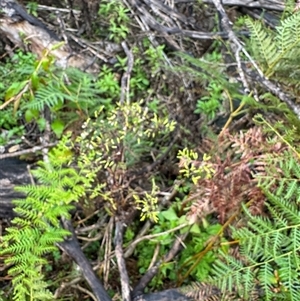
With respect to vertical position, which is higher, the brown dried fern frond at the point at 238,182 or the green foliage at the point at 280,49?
the green foliage at the point at 280,49

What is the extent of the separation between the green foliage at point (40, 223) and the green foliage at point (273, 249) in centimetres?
72

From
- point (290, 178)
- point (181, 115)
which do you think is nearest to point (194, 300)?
point (290, 178)

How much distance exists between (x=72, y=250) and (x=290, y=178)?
104 centimetres

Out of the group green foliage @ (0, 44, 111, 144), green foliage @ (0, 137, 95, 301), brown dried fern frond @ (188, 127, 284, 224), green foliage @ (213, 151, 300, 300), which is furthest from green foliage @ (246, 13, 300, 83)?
green foliage @ (0, 137, 95, 301)

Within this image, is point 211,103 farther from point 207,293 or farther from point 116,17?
point 207,293

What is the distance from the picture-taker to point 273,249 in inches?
73.5

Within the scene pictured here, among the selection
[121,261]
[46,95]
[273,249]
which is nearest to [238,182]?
[273,249]

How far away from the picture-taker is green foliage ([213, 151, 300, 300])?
6.11 feet

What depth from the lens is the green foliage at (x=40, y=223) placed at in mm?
2039

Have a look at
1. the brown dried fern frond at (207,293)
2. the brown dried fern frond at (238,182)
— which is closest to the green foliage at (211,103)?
the brown dried fern frond at (238,182)

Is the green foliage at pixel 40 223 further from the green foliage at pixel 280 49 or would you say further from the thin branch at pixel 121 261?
the green foliage at pixel 280 49

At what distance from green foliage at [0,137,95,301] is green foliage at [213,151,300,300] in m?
0.72

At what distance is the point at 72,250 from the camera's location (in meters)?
2.32

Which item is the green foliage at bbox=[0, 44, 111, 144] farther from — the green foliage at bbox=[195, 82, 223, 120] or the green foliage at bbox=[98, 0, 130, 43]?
the green foliage at bbox=[195, 82, 223, 120]
